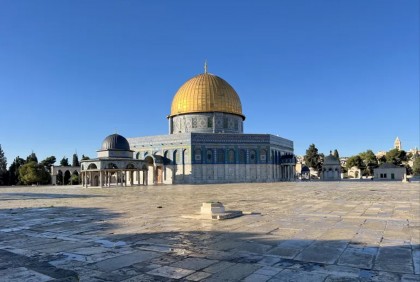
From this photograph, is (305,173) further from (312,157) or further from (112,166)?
(112,166)

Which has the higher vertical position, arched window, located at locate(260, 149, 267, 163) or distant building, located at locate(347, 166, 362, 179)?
arched window, located at locate(260, 149, 267, 163)

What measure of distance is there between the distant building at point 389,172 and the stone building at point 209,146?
18.6 meters

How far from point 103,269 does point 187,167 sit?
40018 mm

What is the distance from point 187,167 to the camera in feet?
147

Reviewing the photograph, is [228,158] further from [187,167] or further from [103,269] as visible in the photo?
[103,269]

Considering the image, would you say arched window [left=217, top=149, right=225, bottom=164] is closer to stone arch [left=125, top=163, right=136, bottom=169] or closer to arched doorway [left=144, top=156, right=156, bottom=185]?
arched doorway [left=144, top=156, right=156, bottom=185]

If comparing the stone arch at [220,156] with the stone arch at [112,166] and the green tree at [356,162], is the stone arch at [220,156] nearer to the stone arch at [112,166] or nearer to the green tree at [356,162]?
the stone arch at [112,166]

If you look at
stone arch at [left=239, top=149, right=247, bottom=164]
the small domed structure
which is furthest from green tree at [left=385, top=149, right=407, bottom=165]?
the small domed structure

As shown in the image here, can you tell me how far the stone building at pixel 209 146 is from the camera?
148ft

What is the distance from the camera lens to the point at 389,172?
60.6 meters

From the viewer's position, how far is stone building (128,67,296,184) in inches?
1774

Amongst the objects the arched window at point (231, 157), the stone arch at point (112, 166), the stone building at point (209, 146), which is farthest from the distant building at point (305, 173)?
the stone arch at point (112, 166)

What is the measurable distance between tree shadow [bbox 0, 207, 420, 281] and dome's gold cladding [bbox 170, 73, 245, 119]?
4154cm

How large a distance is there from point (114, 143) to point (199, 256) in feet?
121
